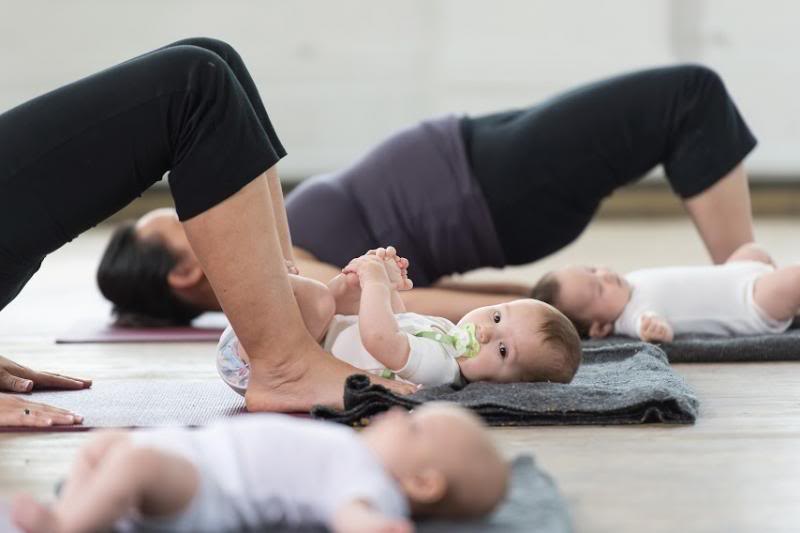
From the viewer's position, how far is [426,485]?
127 centimetres

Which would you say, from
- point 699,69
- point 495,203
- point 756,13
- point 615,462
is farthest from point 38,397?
point 756,13

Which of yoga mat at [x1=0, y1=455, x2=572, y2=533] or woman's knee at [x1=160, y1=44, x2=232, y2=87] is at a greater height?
woman's knee at [x1=160, y1=44, x2=232, y2=87]

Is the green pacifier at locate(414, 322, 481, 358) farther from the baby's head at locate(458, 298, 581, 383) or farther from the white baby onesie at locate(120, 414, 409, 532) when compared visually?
the white baby onesie at locate(120, 414, 409, 532)

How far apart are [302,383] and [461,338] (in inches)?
10.7

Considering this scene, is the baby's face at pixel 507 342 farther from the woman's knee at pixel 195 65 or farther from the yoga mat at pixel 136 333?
the yoga mat at pixel 136 333

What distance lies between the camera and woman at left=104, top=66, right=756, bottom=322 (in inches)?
116

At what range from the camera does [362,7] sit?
17.8 feet

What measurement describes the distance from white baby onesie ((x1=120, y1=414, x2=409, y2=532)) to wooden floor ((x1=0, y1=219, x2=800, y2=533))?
0.30m

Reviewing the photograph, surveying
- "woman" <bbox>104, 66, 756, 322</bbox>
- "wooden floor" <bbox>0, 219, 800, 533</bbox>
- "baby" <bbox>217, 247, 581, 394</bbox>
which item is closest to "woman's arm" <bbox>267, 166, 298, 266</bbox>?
"baby" <bbox>217, 247, 581, 394</bbox>

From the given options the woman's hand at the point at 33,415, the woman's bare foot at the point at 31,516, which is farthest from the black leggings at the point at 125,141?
the woman's bare foot at the point at 31,516

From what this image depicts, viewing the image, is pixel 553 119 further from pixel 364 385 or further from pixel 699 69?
pixel 364 385

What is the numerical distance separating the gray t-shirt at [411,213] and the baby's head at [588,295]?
1.08ft

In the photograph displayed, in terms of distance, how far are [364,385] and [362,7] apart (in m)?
3.80

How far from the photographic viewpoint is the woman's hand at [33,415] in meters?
1.86
